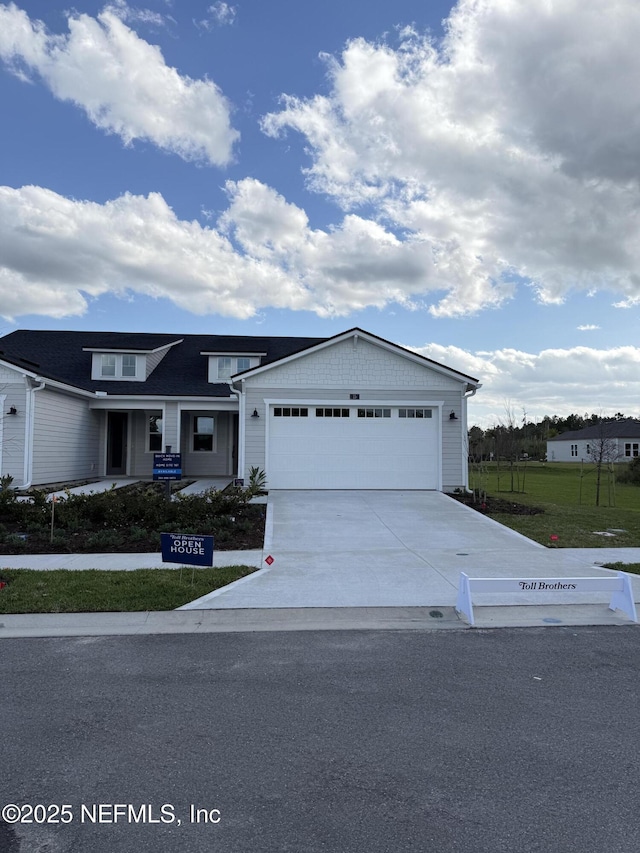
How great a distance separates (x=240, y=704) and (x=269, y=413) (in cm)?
1359

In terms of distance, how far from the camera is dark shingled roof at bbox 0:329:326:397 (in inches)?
825

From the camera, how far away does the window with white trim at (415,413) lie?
17.8m

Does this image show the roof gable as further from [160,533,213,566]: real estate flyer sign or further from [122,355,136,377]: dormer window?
[160,533,213,566]: real estate flyer sign

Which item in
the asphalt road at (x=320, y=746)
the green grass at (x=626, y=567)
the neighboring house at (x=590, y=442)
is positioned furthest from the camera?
the neighboring house at (x=590, y=442)

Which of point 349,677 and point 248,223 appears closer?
point 349,677

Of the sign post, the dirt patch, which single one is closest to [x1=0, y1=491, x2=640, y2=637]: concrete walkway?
the dirt patch

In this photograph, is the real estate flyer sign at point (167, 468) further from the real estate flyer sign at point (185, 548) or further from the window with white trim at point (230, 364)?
the window with white trim at point (230, 364)

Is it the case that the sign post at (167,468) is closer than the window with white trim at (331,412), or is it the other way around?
the sign post at (167,468)

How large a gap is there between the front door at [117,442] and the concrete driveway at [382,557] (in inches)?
389

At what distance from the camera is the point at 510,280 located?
748 inches

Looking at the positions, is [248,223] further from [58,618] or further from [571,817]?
[571,817]

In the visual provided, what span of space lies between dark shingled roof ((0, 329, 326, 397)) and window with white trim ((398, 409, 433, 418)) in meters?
4.64

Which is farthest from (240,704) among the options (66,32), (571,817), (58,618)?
(66,32)

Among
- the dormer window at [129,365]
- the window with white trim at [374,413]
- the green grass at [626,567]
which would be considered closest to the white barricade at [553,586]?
the green grass at [626,567]
